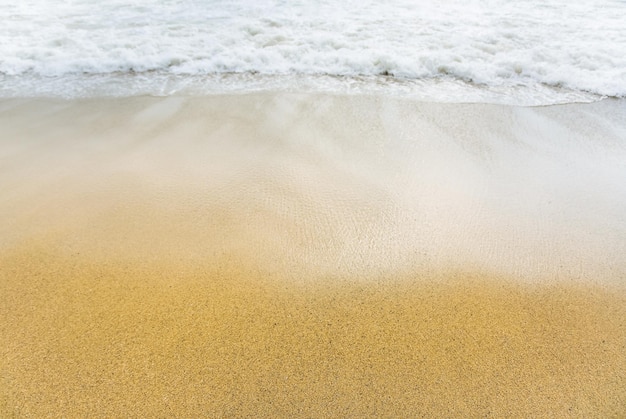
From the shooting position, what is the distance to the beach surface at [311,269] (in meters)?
1.66

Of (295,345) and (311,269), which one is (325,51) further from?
(295,345)

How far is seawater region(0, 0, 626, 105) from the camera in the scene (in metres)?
4.63

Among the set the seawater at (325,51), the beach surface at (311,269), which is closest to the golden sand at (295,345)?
the beach surface at (311,269)

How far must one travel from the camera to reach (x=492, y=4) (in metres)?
7.53

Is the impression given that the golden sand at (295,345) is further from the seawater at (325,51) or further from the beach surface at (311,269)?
the seawater at (325,51)

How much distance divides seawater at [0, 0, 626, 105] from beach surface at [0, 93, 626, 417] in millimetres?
1149

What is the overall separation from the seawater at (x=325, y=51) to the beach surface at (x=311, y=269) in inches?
45.2

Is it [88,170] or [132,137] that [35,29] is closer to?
[132,137]

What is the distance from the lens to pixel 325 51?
5.41 m

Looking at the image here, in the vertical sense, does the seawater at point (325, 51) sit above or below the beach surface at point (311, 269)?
above

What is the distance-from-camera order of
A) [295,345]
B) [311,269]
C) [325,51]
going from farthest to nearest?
[325,51]
[311,269]
[295,345]

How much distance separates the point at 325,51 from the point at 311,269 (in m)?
4.20

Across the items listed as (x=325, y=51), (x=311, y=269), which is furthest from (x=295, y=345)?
(x=325, y=51)

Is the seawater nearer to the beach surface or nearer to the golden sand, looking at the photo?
the beach surface
